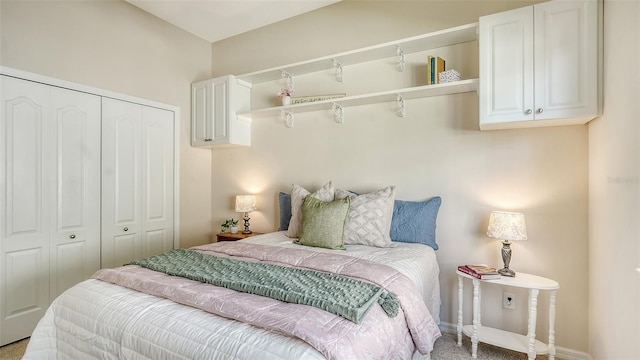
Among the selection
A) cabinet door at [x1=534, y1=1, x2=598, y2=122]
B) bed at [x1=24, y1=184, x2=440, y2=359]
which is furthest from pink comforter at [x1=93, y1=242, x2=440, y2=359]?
cabinet door at [x1=534, y1=1, x2=598, y2=122]

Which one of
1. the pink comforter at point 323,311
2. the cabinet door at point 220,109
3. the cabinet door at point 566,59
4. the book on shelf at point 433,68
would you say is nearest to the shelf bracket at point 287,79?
the cabinet door at point 220,109

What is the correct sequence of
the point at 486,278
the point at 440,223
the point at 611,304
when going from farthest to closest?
the point at 440,223
the point at 486,278
the point at 611,304

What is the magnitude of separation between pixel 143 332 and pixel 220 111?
268 cm

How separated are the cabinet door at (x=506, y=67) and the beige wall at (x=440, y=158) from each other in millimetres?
330

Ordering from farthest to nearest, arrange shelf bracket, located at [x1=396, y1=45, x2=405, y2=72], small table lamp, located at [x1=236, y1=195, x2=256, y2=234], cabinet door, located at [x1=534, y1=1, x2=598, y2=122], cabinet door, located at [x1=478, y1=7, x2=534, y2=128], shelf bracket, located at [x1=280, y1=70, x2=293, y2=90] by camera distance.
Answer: small table lamp, located at [x1=236, y1=195, x2=256, y2=234]
shelf bracket, located at [x1=280, y1=70, x2=293, y2=90]
shelf bracket, located at [x1=396, y1=45, x2=405, y2=72]
cabinet door, located at [x1=478, y1=7, x2=534, y2=128]
cabinet door, located at [x1=534, y1=1, x2=598, y2=122]

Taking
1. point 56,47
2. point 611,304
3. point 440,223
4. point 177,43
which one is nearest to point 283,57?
point 177,43

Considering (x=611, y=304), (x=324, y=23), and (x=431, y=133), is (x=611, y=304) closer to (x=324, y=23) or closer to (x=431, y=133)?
(x=431, y=133)

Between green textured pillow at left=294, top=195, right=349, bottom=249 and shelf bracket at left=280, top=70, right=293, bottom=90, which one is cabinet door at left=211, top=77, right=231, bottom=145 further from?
green textured pillow at left=294, top=195, right=349, bottom=249

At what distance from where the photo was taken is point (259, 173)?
365 centimetres

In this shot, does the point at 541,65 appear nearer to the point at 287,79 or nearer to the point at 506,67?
the point at 506,67

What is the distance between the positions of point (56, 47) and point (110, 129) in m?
0.76

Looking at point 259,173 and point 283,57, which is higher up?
point 283,57

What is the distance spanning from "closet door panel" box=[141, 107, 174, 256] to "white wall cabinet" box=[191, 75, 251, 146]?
307 millimetres

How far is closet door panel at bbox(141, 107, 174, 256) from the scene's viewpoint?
133 inches
